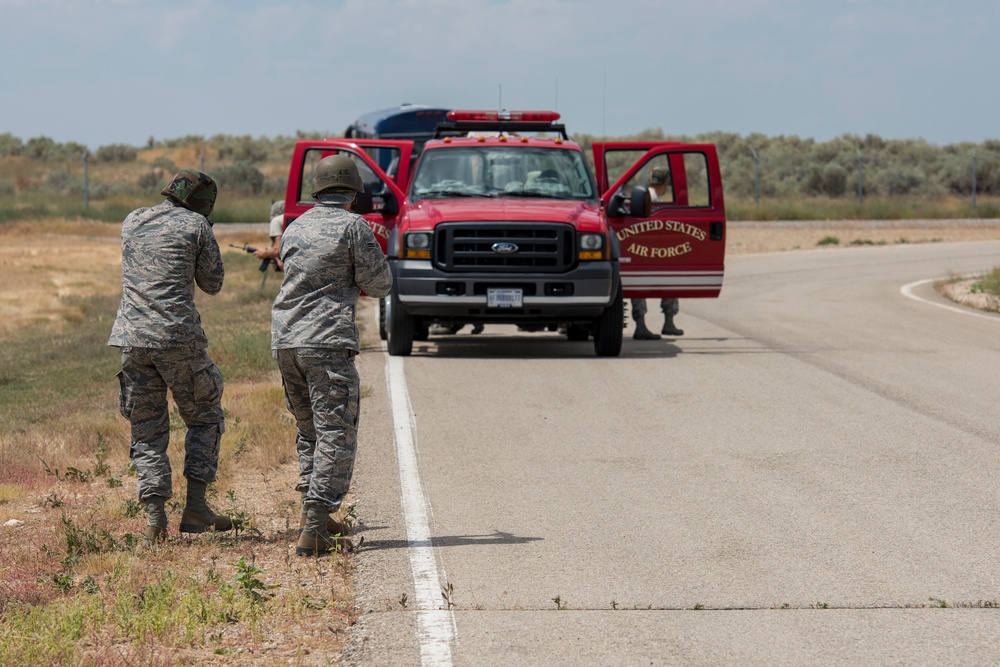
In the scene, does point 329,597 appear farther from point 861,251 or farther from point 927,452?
point 861,251

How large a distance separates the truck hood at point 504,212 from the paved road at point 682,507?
4.46 feet

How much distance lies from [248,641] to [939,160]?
72.0m

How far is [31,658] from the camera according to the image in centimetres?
511

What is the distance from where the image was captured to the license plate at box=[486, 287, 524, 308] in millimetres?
13656

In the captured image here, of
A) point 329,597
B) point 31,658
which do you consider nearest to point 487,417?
point 329,597

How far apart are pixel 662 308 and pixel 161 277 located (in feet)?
33.5

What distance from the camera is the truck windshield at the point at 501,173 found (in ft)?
48.5

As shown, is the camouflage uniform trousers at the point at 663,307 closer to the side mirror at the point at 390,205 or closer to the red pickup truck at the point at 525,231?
the red pickup truck at the point at 525,231

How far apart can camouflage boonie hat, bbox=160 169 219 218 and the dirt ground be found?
44.8 feet

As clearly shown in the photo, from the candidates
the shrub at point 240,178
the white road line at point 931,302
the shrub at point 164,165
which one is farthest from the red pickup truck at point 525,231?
the shrub at point 164,165

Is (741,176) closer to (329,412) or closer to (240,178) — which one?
(240,178)

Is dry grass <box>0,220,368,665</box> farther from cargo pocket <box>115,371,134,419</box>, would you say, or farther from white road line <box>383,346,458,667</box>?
cargo pocket <box>115,371,134,419</box>

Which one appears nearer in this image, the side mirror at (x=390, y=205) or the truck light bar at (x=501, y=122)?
the side mirror at (x=390, y=205)

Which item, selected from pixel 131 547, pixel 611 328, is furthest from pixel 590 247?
pixel 131 547
